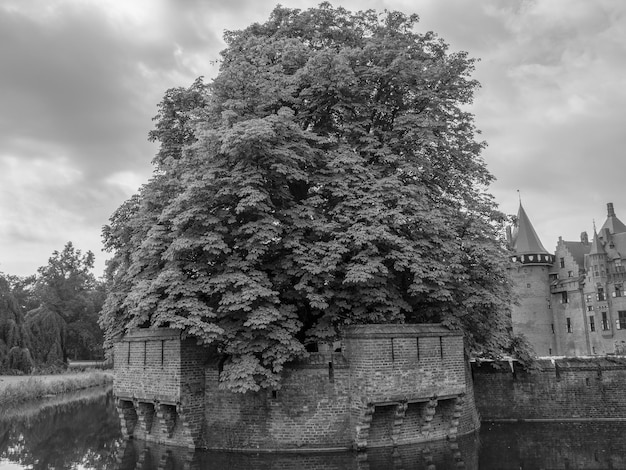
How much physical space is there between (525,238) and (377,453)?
129 feet

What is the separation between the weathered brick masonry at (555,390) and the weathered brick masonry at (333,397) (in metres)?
5.53

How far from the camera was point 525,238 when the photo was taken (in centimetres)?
4953

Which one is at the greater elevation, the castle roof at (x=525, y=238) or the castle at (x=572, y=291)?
the castle roof at (x=525, y=238)

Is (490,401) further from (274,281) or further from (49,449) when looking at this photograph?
(49,449)

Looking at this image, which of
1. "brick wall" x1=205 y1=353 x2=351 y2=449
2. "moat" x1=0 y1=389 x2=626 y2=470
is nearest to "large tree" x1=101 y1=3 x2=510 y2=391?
"brick wall" x1=205 y1=353 x2=351 y2=449

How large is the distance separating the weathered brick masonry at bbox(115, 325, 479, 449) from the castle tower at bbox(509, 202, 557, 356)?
118 ft

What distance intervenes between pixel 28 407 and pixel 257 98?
73.5 ft

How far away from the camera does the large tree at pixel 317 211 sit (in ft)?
48.7

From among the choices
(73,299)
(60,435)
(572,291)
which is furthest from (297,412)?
(73,299)

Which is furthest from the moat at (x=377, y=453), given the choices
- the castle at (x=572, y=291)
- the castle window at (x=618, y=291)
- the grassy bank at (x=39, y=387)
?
the castle window at (x=618, y=291)

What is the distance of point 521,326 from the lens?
50.4 meters

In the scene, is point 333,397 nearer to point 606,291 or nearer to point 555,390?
point 555,390

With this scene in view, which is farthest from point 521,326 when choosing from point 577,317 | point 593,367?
point 593,367

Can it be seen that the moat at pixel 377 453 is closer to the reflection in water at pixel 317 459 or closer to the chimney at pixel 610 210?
the reflection in water at pixel 317 459
